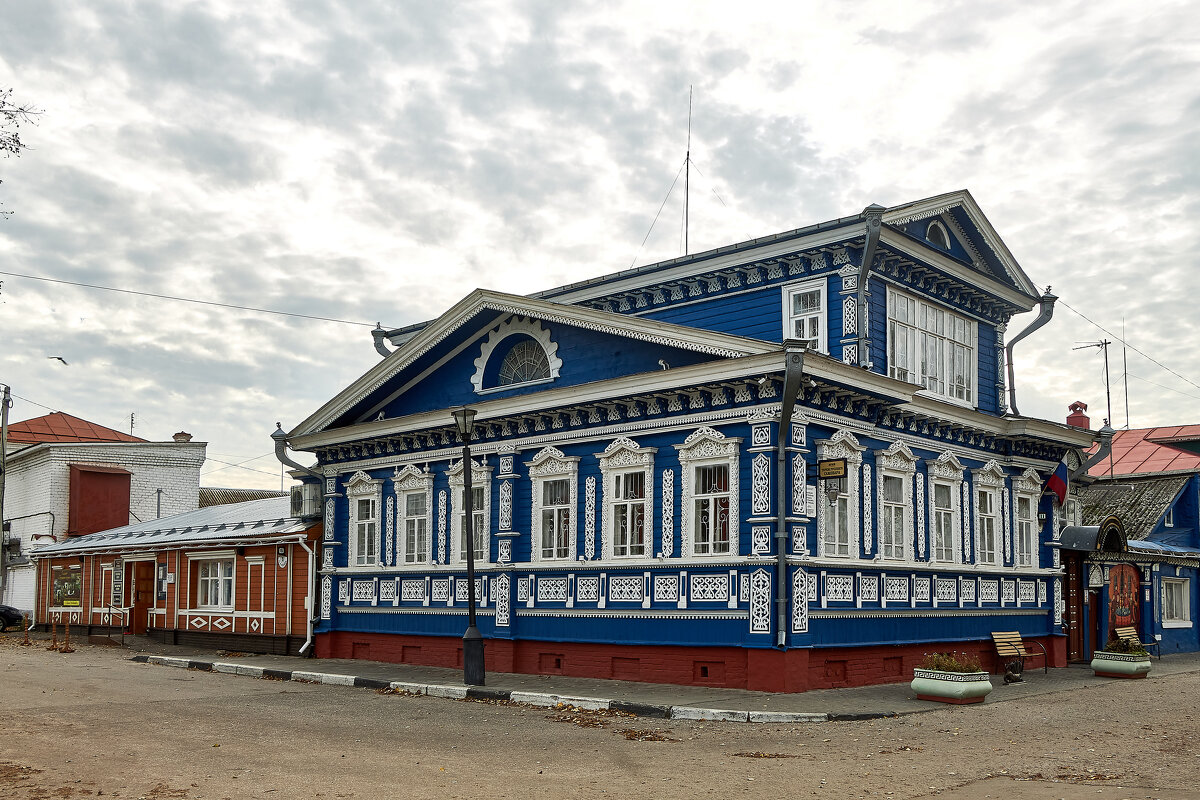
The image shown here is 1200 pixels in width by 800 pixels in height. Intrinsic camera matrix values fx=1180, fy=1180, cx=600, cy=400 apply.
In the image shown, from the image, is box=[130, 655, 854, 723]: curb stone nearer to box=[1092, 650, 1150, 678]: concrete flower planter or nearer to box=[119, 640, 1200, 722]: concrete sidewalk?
box=[119, 640, 1200, 722]: concrete sidewalk

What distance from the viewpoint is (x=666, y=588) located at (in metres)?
18.2

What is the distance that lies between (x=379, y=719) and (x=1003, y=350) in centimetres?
1472

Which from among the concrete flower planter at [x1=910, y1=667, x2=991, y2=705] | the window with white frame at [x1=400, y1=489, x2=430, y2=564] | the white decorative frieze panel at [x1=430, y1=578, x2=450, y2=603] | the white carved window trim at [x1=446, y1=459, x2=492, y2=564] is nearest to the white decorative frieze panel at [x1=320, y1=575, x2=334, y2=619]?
the window with white frame at [x1=400, y1=489, x2=430, y2=564]

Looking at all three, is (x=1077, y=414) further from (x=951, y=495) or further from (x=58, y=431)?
(x=58, y=431)

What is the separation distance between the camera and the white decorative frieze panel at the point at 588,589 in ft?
63.4

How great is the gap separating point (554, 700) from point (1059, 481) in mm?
12403

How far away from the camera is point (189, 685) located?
19.5 m

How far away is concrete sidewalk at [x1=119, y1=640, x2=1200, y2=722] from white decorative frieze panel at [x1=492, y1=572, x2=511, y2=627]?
968 millimetres

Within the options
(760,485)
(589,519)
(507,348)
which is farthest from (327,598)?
(760,485)

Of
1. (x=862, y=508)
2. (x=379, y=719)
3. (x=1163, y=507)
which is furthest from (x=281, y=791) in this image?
(x=1163, y=507)

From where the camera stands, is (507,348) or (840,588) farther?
(507,348)

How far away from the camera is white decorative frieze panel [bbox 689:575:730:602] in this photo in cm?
1747

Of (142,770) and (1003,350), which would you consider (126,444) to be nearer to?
(1003,350)

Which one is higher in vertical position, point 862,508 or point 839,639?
point 862,508
